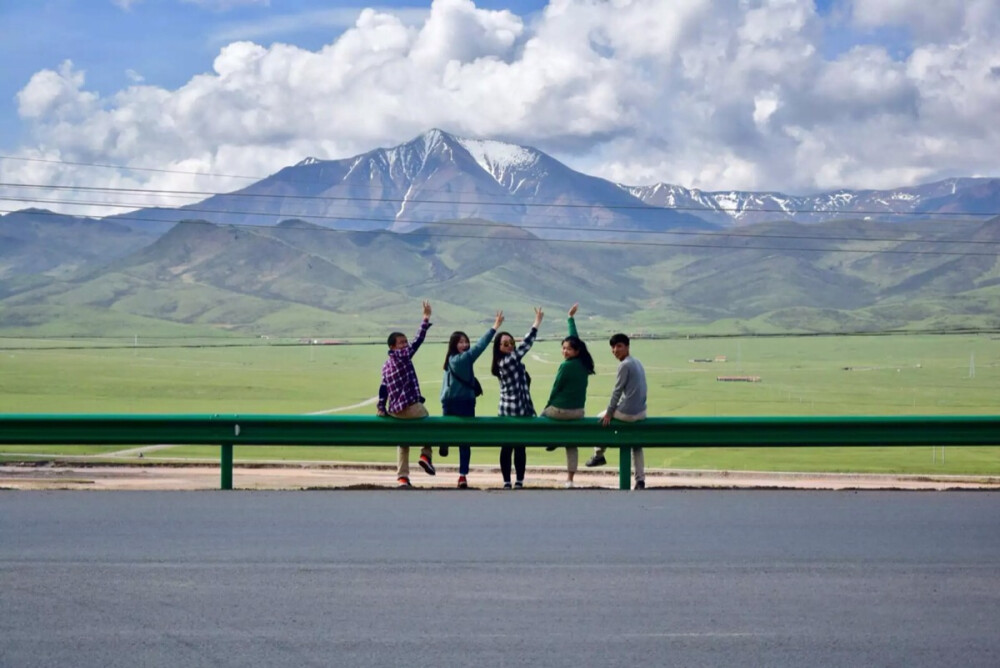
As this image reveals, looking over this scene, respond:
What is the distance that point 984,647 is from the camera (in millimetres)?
7098

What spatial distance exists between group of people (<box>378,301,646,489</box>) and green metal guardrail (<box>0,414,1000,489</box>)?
18cm

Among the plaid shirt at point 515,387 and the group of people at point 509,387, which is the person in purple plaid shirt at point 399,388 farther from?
the plaid shirt at point 515,387

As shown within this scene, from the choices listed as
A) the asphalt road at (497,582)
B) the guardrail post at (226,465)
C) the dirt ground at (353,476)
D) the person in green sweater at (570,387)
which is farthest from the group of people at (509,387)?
the dirt ground at (353,476)

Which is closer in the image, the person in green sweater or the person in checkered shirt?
the person in green sweater

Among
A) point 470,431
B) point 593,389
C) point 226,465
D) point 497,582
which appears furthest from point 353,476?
point 593,389

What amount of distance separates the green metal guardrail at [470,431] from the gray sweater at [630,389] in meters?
0.17

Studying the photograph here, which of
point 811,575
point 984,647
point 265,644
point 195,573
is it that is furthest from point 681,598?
point 195,573

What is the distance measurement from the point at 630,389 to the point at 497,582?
Answer: 5.68 meters

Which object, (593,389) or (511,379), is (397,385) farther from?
(593,389)

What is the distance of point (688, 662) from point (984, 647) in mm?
1694

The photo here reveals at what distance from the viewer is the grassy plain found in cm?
6631

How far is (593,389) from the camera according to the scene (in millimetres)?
127750

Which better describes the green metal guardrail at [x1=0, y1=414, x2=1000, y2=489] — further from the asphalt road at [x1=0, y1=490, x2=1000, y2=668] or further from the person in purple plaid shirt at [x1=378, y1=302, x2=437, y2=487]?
the asphalt road at [x1=0, y1=490, x2=1000, y2=668]

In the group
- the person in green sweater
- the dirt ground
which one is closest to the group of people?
the person in green sweater
